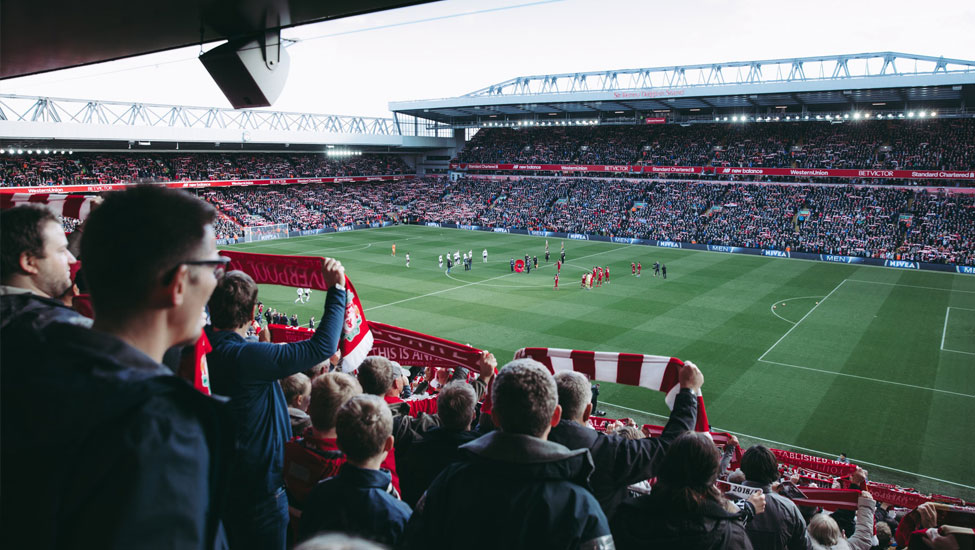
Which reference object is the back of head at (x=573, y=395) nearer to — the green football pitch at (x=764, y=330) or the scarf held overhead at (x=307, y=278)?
the scarf held overhead at (x=307, y=278)

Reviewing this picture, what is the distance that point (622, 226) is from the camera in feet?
193

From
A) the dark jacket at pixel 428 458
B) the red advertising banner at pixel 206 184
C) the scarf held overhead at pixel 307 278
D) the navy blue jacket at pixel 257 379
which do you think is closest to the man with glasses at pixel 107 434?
the navy blue jacket at pixel 257 379

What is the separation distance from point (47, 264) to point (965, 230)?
57.5m

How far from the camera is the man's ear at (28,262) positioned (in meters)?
3.26

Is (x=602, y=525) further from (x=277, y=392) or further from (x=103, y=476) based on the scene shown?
(x=277, y=392)

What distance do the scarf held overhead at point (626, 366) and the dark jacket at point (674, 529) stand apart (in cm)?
123

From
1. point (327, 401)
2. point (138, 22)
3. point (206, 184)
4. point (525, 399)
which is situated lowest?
point (327, 401)

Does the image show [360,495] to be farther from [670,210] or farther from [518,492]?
[670,210]

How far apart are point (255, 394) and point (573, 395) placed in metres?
2.18

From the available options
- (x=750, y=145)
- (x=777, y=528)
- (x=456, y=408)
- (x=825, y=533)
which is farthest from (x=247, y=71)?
(x=750, y=145)

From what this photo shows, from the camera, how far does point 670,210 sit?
59656 millimetres

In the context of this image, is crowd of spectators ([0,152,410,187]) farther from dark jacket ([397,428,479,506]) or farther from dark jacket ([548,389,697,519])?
dark jacket ([548,389,697,519])

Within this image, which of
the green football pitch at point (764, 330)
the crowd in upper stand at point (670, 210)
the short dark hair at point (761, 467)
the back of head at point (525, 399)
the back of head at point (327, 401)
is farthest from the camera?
the crowd in upper stand at point (670, 210)

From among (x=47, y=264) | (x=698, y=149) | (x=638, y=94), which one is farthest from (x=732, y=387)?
(x=698, y=149)
